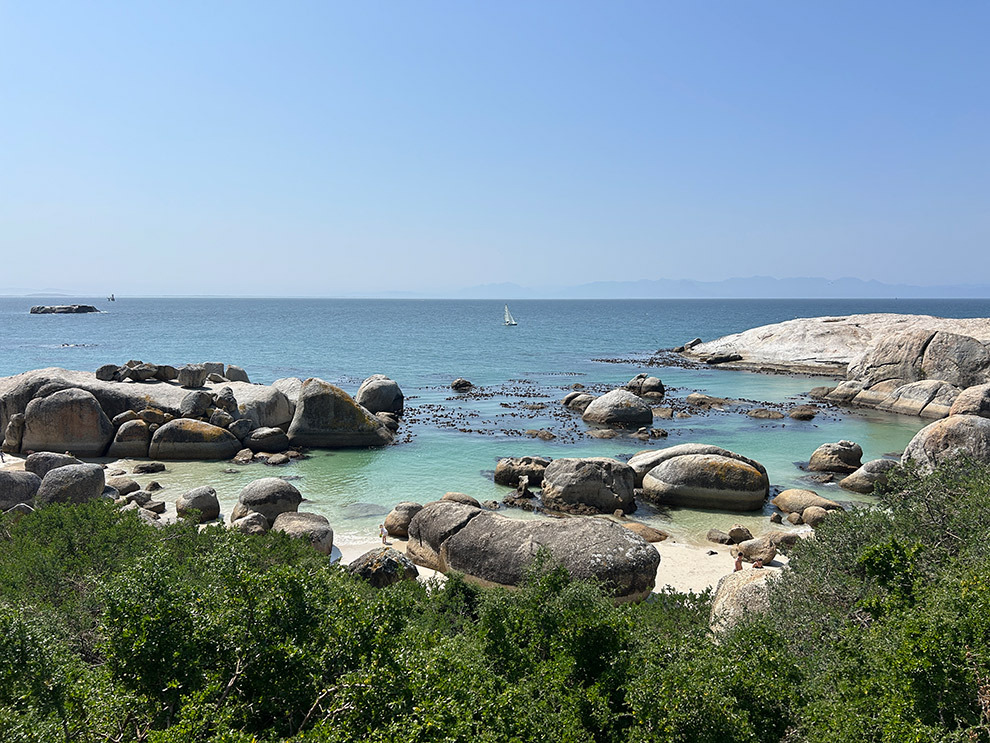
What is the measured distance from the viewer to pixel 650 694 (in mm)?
6473

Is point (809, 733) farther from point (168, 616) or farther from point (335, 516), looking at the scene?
point (335, 516)

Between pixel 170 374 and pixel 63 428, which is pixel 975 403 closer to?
pixel 63 428

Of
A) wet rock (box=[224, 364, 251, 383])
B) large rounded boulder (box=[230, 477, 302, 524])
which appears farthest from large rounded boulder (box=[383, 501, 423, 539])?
wet rock (box=[224, 364, 251, 383])

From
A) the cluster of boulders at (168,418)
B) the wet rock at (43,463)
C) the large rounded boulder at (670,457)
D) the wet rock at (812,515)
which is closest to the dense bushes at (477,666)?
the wet rock at (812,515)

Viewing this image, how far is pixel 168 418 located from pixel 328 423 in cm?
699

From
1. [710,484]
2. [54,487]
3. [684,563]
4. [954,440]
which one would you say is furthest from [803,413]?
[54,487]

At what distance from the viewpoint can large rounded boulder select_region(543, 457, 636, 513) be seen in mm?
21297

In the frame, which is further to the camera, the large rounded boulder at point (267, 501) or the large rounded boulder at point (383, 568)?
the large rounded boulder at point (267, 501)

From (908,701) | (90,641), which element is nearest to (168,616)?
(90,641)

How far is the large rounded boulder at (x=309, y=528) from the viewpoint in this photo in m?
16.3

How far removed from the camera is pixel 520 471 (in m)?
24.3

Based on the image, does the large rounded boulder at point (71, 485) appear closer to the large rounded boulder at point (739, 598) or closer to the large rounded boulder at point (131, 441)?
the large rounded boulder at point (131, 441)

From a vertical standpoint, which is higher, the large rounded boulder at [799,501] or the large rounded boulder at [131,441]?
the large rounded boulder at [131,441]

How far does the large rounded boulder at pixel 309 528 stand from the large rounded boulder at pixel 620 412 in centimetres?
2084
